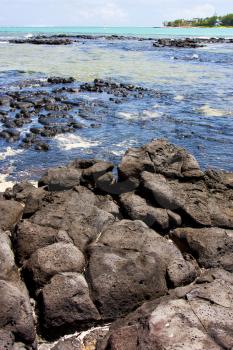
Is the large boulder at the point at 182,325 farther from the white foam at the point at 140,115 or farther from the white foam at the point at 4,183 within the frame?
the white foam at the point at 140,115

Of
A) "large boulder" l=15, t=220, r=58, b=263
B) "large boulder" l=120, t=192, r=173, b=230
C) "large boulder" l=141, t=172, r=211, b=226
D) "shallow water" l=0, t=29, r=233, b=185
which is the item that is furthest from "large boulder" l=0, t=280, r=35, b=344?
"shallow water" l=0, t=29, r=233, b=185

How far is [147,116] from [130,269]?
634 inches

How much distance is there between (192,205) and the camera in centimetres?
1145

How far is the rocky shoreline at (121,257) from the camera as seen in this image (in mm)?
6715

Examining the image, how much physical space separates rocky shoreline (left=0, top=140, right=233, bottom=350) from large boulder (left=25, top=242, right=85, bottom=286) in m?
0.02

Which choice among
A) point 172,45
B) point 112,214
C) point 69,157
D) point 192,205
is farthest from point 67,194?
point 172,45

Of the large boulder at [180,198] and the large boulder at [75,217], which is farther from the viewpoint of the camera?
the large boulder at [180,198]

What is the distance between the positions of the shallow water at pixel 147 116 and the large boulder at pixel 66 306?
7692mm

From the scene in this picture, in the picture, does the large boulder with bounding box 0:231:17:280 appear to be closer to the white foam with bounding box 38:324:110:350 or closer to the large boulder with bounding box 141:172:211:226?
the white foam with bounding box 38:324:110:350

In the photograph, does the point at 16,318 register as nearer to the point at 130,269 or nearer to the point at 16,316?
the point at 16,316

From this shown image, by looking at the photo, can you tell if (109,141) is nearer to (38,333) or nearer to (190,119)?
(190,119)

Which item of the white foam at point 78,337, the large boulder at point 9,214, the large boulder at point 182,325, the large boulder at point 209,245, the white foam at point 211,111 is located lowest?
the white foam at point 211,111

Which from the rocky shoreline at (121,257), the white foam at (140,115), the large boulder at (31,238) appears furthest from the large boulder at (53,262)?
the white foam at (140,115)

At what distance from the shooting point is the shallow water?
17.2m
